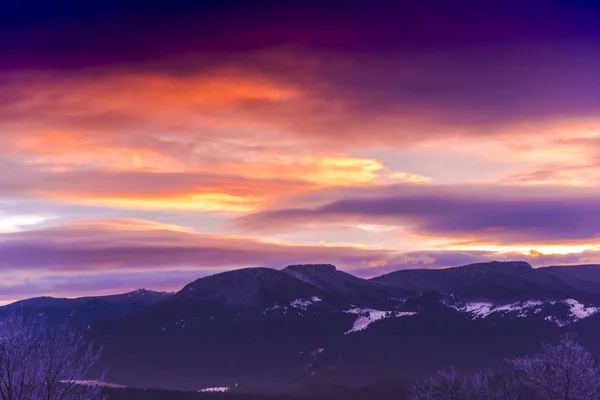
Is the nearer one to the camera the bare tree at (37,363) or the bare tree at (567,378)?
the bare tree at (37,363)

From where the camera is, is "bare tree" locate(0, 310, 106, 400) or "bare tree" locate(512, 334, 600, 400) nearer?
"bare tree" locate(0, 310, 106, 400)

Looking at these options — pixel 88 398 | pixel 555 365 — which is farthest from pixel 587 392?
pixel 88 398

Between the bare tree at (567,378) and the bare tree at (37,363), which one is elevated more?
the bare tree at (37,363)

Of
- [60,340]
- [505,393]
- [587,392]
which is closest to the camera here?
[60,340]

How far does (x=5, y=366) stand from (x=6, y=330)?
3973 millimetres

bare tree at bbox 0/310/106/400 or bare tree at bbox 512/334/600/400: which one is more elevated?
bare tree at bbox 0/310/106/400

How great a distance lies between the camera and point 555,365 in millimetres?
98000

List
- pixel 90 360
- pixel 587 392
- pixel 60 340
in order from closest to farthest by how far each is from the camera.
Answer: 1. pixel 90 360
2. pixel 60 340
3. pixel 587 392

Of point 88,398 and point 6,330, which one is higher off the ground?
point 6,330

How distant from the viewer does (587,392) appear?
96.1 meters

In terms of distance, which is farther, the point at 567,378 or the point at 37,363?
the point at 567,378

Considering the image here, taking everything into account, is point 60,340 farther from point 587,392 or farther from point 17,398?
point 587,392

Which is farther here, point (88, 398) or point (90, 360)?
point (88, 398)

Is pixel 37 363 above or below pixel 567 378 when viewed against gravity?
above
